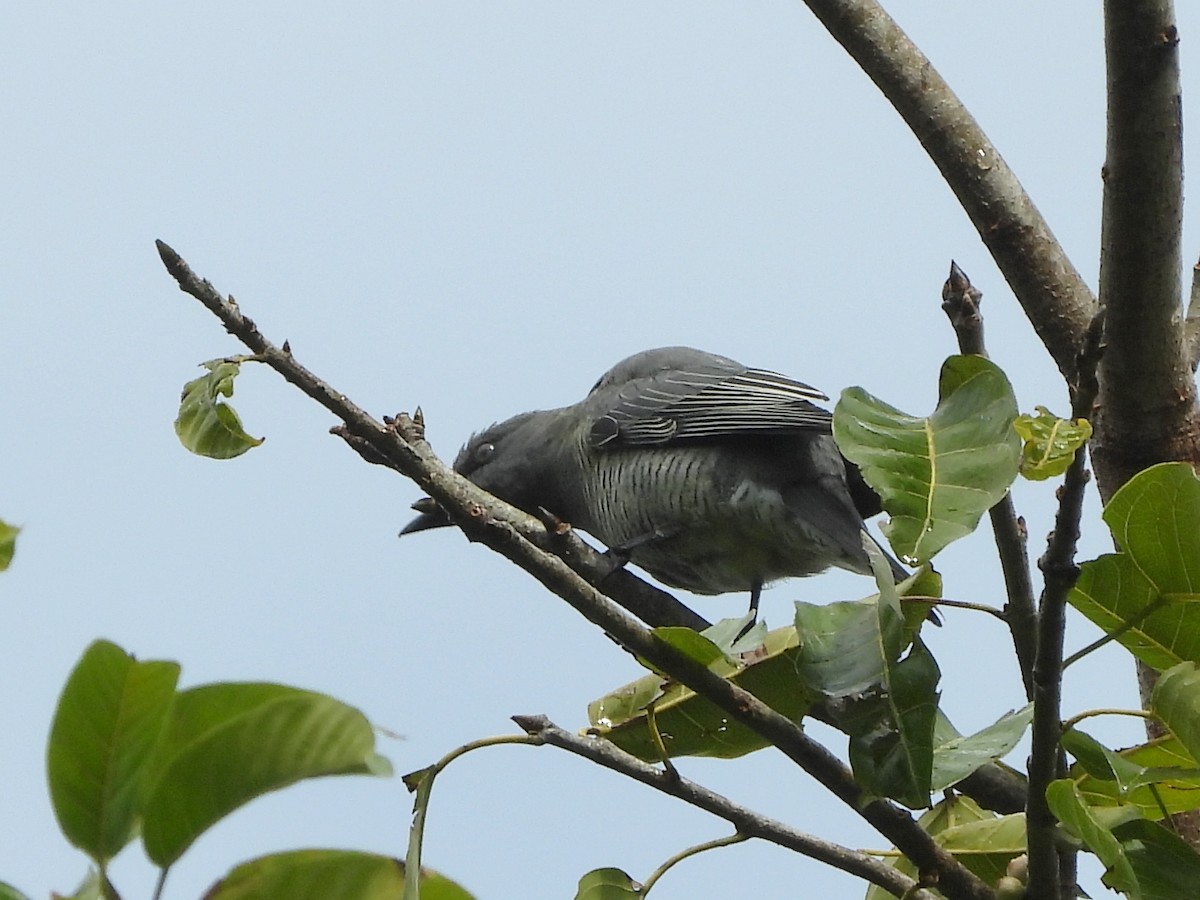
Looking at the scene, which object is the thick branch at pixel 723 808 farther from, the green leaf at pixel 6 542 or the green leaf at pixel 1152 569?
the green leaf at pixel 6 542

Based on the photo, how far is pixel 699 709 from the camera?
235cm

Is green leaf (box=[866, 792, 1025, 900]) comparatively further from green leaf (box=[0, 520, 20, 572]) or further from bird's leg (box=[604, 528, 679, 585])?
bird's leg (box=[604, 528, 679, 585])

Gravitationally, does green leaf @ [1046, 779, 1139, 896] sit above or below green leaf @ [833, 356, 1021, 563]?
below

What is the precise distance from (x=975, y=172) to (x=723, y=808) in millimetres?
1946

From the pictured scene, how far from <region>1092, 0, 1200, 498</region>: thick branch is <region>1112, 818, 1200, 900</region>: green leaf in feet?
4.36

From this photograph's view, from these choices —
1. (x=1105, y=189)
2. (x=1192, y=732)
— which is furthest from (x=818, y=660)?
(x=1105, y=189)

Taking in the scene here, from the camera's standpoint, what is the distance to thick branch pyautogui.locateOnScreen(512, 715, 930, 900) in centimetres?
185

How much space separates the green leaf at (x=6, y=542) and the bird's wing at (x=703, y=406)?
13.1 feet

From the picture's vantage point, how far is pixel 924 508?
1.65 meters

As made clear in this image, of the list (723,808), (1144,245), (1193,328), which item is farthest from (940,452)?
(1193,328)

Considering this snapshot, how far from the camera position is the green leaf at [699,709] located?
7.56 feet

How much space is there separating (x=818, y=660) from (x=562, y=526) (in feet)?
2.49

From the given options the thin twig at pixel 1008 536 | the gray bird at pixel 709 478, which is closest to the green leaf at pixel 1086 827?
the thin twig at pixel 1008 536

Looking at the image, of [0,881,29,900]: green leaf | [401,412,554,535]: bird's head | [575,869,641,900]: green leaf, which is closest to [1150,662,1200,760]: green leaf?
[575,869,641,900]: green leaf
